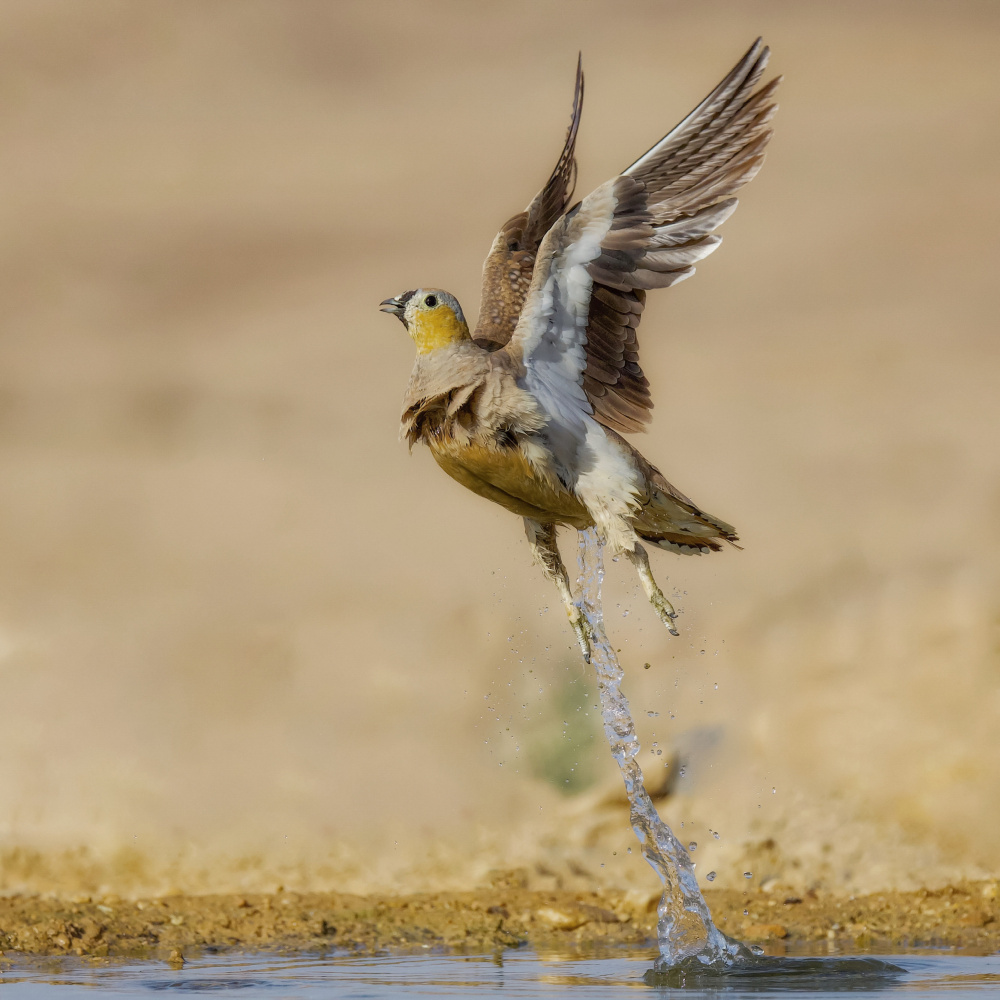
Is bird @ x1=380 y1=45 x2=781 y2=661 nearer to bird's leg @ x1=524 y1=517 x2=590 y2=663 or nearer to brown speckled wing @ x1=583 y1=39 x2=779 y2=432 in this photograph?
brown speckled wing @ x1=583 y1=39 x2=779 y2=432

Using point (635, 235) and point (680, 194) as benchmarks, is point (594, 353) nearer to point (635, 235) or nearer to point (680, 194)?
point (635, 235)

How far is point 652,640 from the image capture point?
11352mm

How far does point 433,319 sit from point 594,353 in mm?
765

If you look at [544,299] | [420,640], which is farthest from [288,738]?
[544,299]

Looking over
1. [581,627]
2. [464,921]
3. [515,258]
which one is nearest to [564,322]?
[515,258]

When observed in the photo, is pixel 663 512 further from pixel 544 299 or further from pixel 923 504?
pixel 923 504

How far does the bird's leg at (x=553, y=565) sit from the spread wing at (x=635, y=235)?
729mm

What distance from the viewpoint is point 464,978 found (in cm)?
705

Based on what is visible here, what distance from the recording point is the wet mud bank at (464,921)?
7.97m

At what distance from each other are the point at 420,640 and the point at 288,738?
141 cm

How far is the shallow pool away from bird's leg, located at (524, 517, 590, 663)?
1581mm

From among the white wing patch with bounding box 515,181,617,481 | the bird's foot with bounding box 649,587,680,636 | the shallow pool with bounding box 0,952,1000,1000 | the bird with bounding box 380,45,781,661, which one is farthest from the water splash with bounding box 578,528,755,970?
the white wing patch with bounding box 515,181,617,481

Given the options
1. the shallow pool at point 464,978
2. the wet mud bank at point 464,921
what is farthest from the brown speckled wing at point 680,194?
the wet mud bank at point 464,921

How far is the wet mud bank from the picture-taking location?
797 cm
